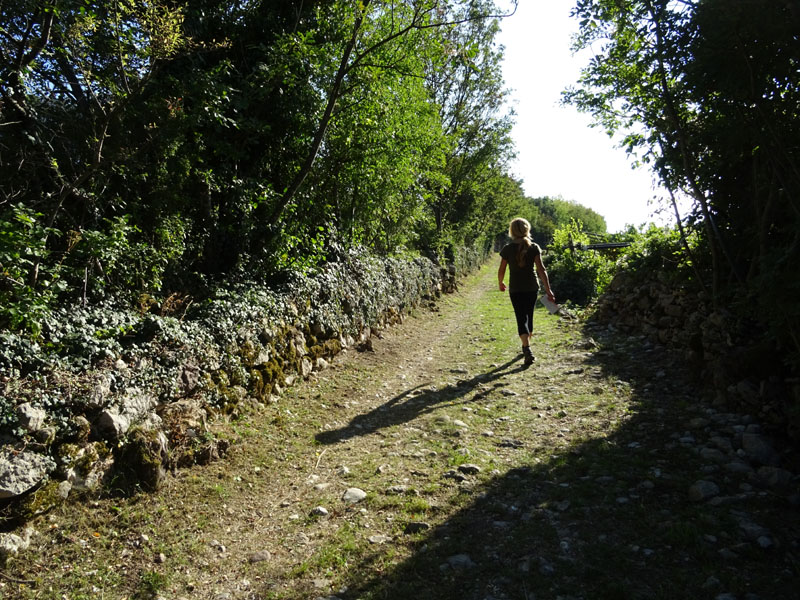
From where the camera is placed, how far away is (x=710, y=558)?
9.21ft

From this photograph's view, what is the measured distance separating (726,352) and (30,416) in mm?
6440

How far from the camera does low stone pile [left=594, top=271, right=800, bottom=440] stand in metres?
4.31

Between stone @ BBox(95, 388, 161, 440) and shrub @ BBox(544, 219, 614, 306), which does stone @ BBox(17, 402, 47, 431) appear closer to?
stone @ BBox(95, 388, 161, 440)

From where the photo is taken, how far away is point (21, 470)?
116 inches

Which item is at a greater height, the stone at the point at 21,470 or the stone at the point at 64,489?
the stone at the point at 21,470

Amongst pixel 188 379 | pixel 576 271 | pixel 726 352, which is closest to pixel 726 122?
pixel 726 352

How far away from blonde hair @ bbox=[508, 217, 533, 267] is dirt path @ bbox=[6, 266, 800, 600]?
2.61 meters

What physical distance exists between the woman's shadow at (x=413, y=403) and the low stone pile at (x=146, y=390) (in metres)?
1.11

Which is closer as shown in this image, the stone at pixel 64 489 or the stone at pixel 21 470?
the stone at pixel 21 470

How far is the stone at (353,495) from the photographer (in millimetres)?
3936

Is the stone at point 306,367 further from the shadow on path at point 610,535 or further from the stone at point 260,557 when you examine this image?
the stone at point 260,557

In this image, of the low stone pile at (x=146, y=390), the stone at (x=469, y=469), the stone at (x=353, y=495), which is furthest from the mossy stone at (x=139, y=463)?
the stone at (x=469, y=469)

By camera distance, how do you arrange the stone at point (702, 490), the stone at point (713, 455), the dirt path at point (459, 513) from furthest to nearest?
the stone at point (713, 455)
the stone at point (702, 490)
the dirt path at point (459, 513)

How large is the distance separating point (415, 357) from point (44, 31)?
23.2 feet
